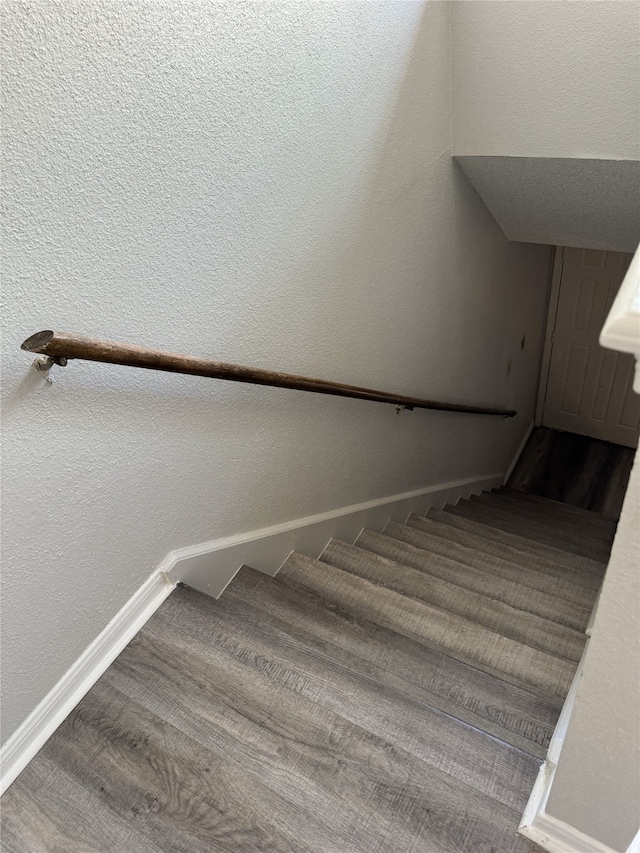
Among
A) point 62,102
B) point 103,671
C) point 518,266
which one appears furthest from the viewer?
point 518,266

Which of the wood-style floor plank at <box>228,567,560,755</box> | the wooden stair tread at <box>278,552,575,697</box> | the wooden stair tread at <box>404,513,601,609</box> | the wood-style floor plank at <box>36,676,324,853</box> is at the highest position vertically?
the wood-style floor plank at <box>36,676,324,853</box>

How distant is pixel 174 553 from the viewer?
6.10 ft

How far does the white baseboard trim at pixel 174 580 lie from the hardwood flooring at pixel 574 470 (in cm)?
351

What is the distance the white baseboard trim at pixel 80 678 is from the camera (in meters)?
1.50

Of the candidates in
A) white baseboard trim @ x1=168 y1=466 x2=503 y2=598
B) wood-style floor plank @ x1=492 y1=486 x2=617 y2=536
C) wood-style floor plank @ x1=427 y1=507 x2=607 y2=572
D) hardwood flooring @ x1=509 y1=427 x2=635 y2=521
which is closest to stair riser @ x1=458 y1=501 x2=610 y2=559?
wood-style floor plank @ x1=492 y1=486 x2=617 y2=536

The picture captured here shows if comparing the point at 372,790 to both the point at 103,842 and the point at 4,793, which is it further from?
the point at 4,793

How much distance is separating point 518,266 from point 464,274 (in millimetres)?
1204

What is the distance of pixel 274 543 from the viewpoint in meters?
2.33

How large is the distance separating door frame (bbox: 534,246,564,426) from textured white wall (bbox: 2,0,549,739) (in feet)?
9.71

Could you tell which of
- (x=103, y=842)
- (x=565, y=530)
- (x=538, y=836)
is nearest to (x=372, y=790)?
(x=538, y=836)

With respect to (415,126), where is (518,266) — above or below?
below

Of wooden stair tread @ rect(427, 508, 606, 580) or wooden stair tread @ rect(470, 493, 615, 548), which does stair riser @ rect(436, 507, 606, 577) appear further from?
wooden stair tread @ rect(470, 493, 615, 548)

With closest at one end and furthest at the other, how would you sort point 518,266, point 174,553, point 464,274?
point 174,553 → point 464,274 → point 518,266

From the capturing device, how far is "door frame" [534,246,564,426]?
5336 millimetres
